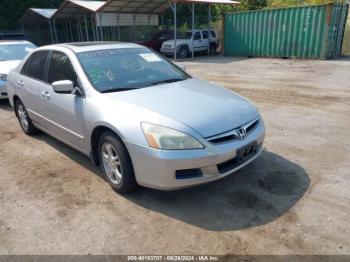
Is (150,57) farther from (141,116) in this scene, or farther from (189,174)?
(189,174)

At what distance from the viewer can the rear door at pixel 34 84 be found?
476cm

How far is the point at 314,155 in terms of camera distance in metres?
4.44

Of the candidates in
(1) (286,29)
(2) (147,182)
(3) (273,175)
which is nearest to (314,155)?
(3) (273,175)

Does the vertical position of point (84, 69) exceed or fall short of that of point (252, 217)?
it exceeds it

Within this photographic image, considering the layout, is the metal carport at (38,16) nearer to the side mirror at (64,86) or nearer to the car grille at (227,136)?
the side mirror at (64,86)

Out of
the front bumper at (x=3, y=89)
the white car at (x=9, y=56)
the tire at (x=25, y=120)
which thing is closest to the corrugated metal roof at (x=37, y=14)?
the white car at (x=9, y=56)

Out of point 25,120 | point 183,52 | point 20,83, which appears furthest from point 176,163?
point 183,52

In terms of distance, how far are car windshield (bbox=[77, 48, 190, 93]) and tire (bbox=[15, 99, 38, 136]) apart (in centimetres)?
208

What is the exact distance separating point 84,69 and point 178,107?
1.36 m

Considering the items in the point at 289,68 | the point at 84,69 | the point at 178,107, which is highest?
the point at 84,69

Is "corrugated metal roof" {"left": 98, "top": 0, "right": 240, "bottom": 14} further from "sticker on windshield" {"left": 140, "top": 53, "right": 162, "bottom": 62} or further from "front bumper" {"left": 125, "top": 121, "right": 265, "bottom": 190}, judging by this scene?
"front bumper" {"left": 125, "top": 121, "right": 265, "bottom": 190}

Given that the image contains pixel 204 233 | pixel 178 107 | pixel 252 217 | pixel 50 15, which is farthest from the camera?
pixel 50 15

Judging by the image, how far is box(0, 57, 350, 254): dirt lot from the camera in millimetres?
2832

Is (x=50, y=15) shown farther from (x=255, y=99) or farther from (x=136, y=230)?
(x=136, y=230)
